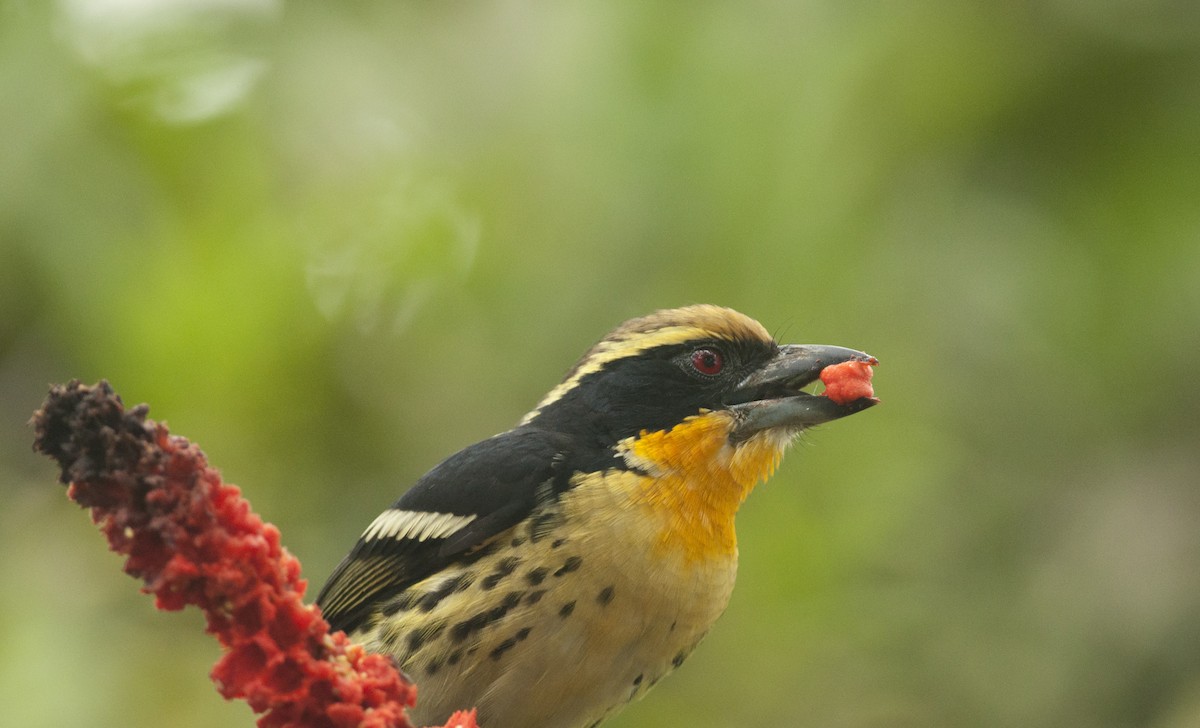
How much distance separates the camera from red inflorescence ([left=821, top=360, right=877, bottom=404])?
383 centimetres

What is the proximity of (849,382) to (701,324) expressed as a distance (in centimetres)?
58

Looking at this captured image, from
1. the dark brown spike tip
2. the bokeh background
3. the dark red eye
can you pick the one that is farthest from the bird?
the dark brown spike tip

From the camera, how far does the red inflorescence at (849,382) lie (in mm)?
3832

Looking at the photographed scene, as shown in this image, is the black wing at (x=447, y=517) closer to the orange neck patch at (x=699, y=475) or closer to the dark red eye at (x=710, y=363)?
the orange neck patch at (x=699, y=475)

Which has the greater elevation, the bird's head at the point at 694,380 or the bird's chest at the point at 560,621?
the bird's head at the point at 694,380

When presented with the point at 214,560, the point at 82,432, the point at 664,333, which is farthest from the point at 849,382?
the point at 82,432

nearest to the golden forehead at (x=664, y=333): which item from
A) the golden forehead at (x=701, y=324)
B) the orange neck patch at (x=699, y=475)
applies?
the golden forehead at (x=701, y=324)

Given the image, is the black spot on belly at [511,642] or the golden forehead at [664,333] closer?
the black spot on belly at [511,642]

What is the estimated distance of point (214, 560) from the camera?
1984 mm

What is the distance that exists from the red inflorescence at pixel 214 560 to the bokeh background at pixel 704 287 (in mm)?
2388

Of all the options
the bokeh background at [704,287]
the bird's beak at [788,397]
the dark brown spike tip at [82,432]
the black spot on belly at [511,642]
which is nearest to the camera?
the dark brown spike tip at [82,432]

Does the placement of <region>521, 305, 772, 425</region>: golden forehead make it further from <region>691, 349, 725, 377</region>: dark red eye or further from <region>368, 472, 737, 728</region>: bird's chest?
<region>368, 472, 737, 728</region>: bird's chest

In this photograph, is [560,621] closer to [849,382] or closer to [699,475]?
[699,475]

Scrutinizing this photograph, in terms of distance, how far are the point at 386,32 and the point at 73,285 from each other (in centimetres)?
153
